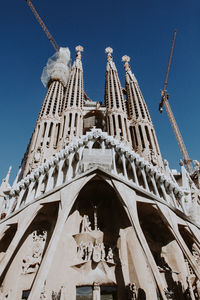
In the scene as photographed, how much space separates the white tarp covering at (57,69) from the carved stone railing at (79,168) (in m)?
16.2

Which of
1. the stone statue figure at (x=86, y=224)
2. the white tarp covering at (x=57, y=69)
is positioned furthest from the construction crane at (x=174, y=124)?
the stone statue figure at (x=86, y=224)

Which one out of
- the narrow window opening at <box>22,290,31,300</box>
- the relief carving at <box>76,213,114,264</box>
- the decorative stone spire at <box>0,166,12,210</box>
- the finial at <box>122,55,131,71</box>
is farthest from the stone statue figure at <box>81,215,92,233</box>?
the finial at <box>122,55,131,71</box>

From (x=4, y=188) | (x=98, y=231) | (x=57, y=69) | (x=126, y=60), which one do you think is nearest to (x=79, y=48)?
(x=126, y=60)

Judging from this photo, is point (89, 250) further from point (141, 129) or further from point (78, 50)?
point (78, 50)

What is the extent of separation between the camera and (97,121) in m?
25.7

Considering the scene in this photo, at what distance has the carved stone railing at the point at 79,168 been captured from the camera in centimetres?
1253

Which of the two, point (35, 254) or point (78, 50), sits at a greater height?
point (78, 50)

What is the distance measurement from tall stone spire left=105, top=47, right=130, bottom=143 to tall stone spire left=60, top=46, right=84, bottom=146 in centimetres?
287

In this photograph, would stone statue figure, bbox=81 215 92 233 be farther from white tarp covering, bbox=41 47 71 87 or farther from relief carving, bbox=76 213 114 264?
white tarp covering, bbox=41 47 71 87

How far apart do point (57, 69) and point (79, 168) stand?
19448 millimetres

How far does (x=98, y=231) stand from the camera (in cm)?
1155

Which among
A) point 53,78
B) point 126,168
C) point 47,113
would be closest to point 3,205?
point 126,168

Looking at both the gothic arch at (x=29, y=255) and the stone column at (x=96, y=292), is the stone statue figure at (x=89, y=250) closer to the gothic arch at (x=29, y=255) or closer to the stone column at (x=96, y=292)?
the stone column at (x=96, y=292)

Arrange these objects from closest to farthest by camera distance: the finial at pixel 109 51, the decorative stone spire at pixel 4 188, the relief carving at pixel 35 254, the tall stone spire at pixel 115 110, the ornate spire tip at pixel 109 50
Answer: the relief carving at pixel 35 254
the decorative stone spire at pixel 4 188
the tall stone spire at pixel 115 110
the finial at pixel 109 51
the ornate spire tip at pixel 109 50
